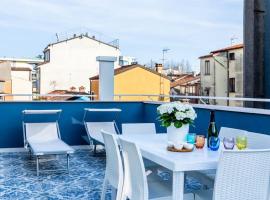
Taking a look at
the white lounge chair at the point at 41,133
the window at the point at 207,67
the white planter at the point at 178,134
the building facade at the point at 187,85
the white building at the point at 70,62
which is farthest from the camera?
the white building at the point at 70,62

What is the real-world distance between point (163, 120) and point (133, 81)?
17.3 metres

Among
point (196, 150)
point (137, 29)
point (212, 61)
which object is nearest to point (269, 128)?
point (196, 150)

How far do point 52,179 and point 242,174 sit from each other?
289 centimetres

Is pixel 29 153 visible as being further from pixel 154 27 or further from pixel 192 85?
pixel 192 85

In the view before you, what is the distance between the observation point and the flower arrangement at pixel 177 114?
286 cm

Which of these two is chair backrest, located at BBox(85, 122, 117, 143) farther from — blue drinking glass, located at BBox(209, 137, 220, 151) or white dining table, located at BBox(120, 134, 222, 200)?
blue drinking glass, located at BBox(209, 137, 220, 151)

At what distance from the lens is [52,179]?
14.7 ft

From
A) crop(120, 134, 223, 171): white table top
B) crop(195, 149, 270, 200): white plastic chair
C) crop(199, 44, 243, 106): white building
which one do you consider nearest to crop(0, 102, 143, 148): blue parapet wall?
crop(120, 134, 223, 171): white table top

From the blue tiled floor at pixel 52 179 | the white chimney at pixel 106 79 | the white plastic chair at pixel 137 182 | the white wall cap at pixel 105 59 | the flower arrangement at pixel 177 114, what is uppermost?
the white wall cap at pixel 105 59

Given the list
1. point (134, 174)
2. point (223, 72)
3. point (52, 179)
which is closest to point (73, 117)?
point (52, 179)

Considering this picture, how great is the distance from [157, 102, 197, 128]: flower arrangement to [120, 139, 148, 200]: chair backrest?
439 mm

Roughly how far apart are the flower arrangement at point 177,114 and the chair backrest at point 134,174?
1.44 feet

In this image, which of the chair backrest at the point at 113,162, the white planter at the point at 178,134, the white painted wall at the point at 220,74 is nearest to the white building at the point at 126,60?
the white painted wall at the point at 220,74

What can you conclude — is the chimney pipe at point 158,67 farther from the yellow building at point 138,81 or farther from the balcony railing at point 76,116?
the balcony railing at point 76,116
